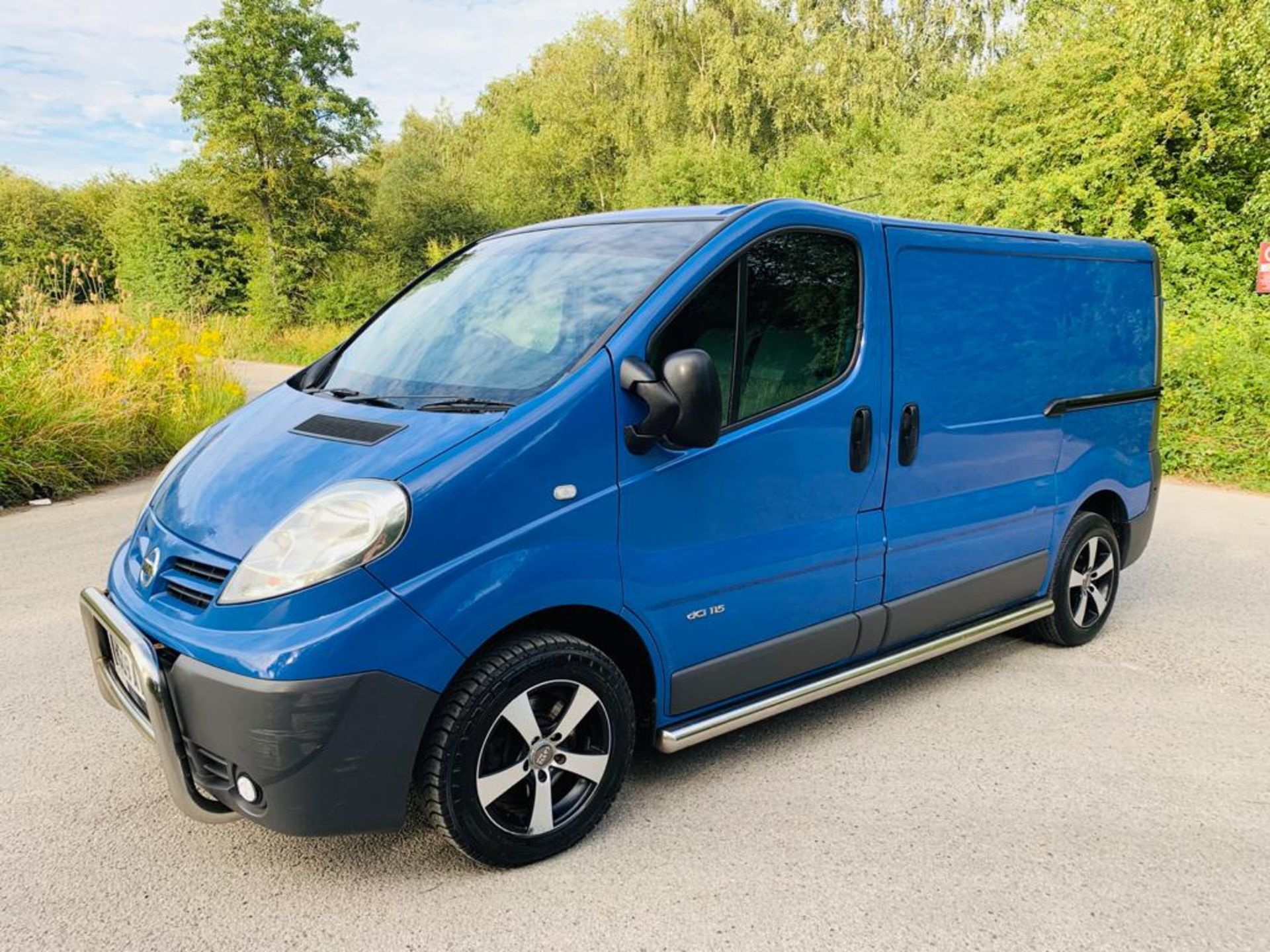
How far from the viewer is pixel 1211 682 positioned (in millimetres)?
4230

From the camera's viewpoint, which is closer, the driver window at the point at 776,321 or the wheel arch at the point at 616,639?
the wheel arch at the point at 616,639

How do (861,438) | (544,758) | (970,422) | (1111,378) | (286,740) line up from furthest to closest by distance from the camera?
(1111,378) → (970,422) → (861,438) → (544,758) → (286,740)

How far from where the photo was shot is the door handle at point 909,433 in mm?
3506

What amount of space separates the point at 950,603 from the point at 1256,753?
122 centimetres

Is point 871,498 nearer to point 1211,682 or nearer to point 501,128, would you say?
point 1211,682

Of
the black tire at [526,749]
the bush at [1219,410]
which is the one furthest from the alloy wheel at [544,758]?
the bush at [1219,410]

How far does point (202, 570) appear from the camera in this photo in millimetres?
2594

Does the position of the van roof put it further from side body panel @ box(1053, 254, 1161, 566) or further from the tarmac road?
the tarmac road

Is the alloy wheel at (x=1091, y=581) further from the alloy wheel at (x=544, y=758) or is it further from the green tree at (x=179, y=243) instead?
the green tree at (x=179, y=243)

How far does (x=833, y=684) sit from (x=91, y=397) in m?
7.83

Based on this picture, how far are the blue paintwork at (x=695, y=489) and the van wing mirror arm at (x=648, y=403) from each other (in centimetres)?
3

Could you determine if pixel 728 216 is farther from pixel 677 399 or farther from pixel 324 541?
pixel 324 541

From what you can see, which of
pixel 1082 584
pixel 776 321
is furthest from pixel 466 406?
pixel 1082 584

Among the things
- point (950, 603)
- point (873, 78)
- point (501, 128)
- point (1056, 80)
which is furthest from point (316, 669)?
point (501, 128)
